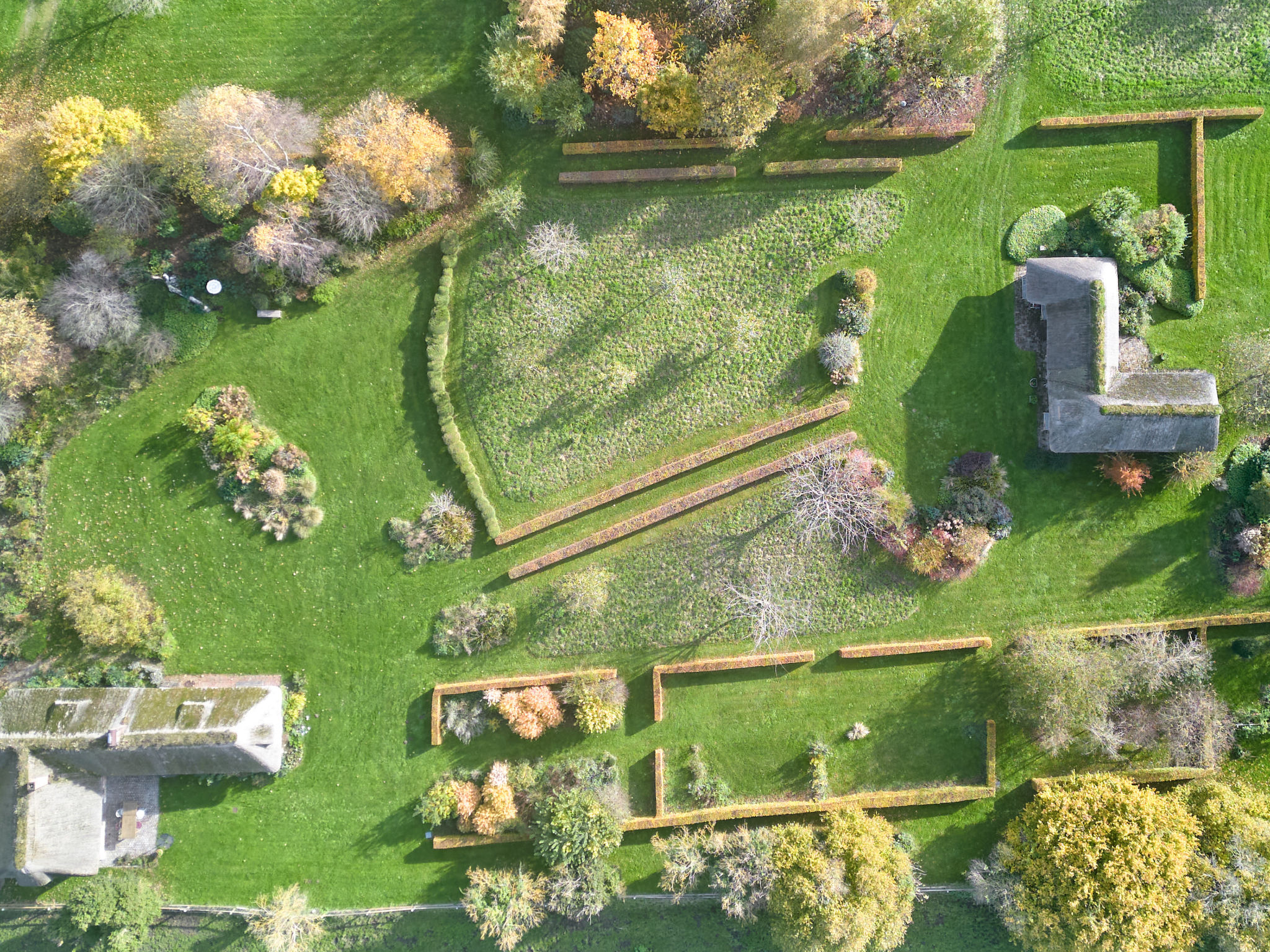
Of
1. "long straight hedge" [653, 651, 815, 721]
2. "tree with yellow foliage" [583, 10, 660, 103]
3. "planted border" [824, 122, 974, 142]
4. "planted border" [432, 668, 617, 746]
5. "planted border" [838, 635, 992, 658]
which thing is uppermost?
"tree with yellow foliage" [583, 10, 660, 103]

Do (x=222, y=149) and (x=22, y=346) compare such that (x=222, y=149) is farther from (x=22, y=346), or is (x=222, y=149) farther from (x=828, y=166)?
(x=828, y=166)

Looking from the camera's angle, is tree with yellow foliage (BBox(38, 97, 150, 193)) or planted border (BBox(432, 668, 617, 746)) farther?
planted border (BBox(432, 668, 617, 746))

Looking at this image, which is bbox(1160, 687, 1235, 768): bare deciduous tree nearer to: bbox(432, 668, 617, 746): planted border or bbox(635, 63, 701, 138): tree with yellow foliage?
bbox(432, 668, 617, 746): planted border

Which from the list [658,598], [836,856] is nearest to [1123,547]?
[836,856]

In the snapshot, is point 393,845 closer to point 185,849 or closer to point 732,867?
point 185,849

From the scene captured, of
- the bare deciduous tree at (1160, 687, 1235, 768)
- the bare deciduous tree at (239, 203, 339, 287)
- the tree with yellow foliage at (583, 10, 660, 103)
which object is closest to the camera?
the tree with yellow foliage at (583, 10, 660, 103)

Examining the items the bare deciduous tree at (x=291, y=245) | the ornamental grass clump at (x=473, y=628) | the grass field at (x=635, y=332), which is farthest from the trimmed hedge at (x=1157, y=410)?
the bare deciduous tree at (x=291, y=245)

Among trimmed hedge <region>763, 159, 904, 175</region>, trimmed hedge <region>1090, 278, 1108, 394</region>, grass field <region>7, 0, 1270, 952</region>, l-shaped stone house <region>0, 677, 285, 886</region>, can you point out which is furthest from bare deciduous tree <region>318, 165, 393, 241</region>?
trimmed hedge <region>1090, 278, 1108, 394</region>
